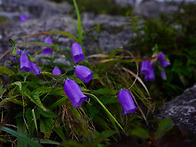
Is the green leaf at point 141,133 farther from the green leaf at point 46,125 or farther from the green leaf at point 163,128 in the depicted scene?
the green leaf at point 46,125

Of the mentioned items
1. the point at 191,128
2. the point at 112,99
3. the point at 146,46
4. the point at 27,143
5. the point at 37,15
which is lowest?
the point at 191,128

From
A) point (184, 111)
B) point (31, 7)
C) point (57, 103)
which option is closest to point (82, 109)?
point (57, 103)

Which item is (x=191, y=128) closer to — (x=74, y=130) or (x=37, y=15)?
(x=74, y=130)

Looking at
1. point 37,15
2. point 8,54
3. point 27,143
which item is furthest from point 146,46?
point 37,15

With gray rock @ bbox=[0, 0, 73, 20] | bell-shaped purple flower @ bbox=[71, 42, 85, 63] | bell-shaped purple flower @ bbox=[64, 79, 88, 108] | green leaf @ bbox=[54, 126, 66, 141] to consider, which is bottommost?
green leaf @ bbox=[54, 126, 66, 141]

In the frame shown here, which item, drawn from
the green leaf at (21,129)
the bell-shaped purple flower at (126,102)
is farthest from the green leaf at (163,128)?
the green leaf at (21,129)

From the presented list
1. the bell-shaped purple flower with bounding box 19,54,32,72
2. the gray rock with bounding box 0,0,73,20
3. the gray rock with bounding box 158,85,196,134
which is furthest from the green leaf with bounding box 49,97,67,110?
the gray rock with bounding box 0,0,73,20

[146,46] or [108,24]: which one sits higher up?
[108,24]

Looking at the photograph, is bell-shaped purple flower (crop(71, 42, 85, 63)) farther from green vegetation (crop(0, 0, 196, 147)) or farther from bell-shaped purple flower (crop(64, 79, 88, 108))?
bell-shaped purple flower (crop(64, 79, 88, 108))
